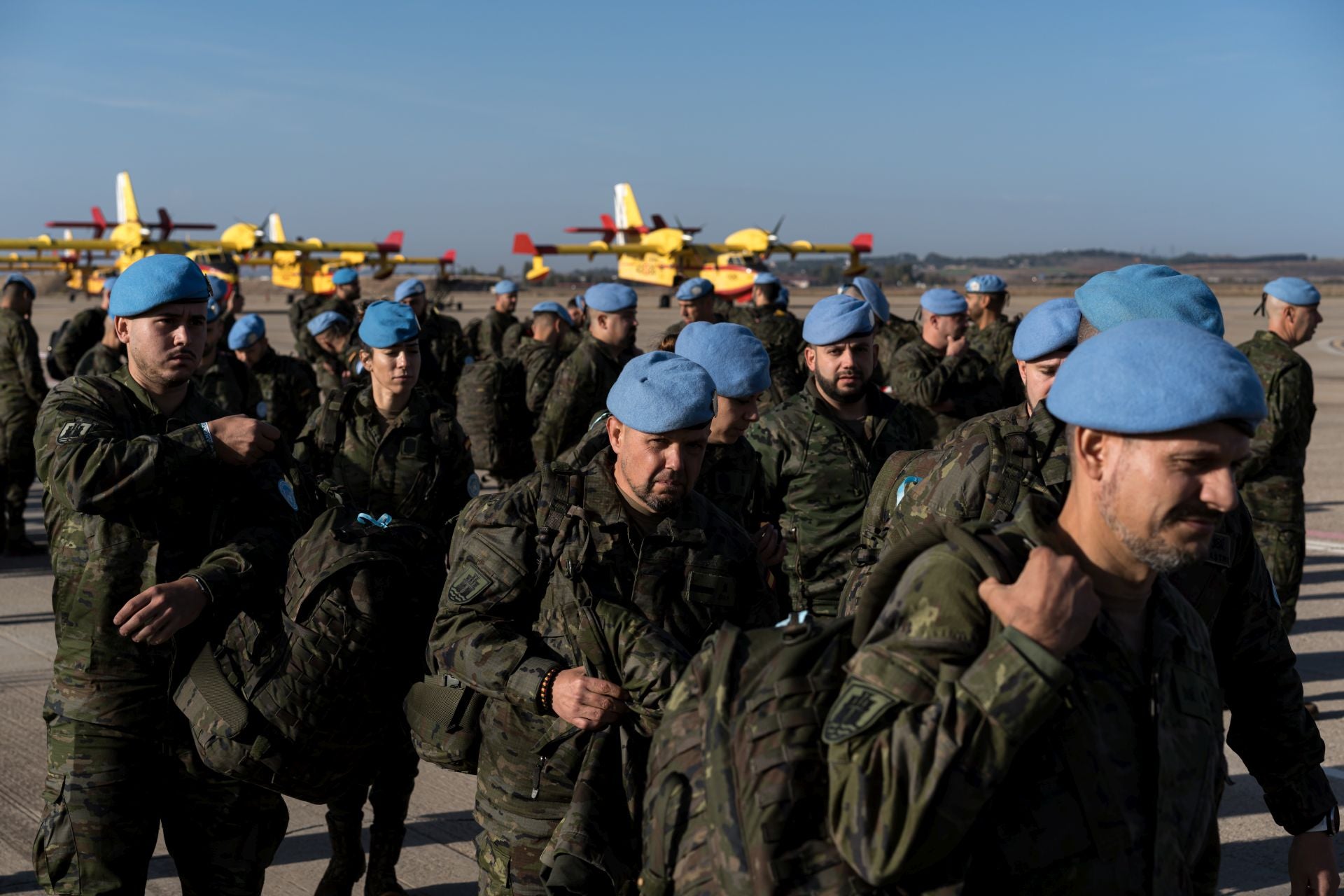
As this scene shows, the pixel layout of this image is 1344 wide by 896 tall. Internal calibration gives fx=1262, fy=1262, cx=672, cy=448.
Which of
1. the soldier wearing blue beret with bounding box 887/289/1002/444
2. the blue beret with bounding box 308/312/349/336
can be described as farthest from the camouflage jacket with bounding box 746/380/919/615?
the blue beret with bounding box 308/312/349/336

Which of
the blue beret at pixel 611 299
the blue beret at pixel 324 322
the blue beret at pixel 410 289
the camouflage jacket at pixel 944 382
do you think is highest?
the blue beret at pixel 611 299

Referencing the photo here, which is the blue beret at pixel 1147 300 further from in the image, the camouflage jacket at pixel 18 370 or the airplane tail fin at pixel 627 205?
the airplane tail fin at pixel 627 205

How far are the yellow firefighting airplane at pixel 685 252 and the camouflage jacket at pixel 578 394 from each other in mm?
33882

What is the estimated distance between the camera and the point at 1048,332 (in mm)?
3754

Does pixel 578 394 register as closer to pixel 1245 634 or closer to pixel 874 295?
pixel 874 295

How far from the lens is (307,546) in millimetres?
3443

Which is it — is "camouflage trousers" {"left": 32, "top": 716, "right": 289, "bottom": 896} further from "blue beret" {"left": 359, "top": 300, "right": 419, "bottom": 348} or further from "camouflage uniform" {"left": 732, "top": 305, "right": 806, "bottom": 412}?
"camouflage uniform" {"left": 732, "top": 305, "right": 806, "bottom": 412}

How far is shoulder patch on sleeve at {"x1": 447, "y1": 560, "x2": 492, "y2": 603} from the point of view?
10.1ft

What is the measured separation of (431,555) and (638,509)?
757mm

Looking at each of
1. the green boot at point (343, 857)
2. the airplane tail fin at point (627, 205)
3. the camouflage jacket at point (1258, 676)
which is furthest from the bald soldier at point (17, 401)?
the airplane tail fin at point (627, 205)

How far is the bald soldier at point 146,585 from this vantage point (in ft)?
11.2

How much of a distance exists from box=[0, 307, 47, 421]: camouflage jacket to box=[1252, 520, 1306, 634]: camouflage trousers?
28.5 feet

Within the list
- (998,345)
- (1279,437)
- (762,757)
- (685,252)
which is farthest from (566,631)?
(685,252)

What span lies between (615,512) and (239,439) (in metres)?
1.11
